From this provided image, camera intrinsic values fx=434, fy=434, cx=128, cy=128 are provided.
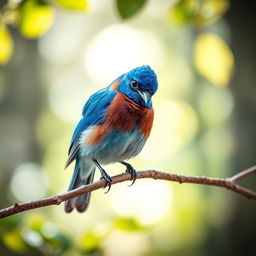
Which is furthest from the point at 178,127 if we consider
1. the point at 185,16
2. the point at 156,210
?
the point at 185,16

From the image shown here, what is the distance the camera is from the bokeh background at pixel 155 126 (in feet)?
17.5

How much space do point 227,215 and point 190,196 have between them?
4.49ft

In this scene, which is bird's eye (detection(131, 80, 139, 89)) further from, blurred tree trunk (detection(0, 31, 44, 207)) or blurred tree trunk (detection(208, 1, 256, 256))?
blurred tree trunk (detection(0, 31, 44, 207))

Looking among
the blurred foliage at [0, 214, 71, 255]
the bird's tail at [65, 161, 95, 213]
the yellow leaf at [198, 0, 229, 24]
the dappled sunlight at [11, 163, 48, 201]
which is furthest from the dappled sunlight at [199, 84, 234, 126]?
the blurred foliage at [0, 214, 71, 255]

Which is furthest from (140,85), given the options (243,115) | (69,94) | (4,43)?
(69,94)

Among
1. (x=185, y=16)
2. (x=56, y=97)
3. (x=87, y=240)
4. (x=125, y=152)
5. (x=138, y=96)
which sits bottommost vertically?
(x=87, y=240)

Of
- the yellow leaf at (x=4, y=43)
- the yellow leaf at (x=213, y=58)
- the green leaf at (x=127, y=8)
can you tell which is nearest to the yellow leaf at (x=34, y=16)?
the yellow leaf at (x=4, y=43)

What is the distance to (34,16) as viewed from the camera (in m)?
1.80

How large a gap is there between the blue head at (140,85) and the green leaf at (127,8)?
3.92 ft

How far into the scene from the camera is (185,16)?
201 cm

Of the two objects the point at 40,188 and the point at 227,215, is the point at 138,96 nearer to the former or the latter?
the point at 40,188

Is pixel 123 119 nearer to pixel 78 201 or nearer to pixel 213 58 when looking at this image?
pixel 78 201

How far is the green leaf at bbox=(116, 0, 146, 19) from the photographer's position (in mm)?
1598

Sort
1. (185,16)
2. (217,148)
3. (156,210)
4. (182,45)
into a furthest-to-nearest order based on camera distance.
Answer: (182,45) → (217,148) → (156,210) → (185,16)
